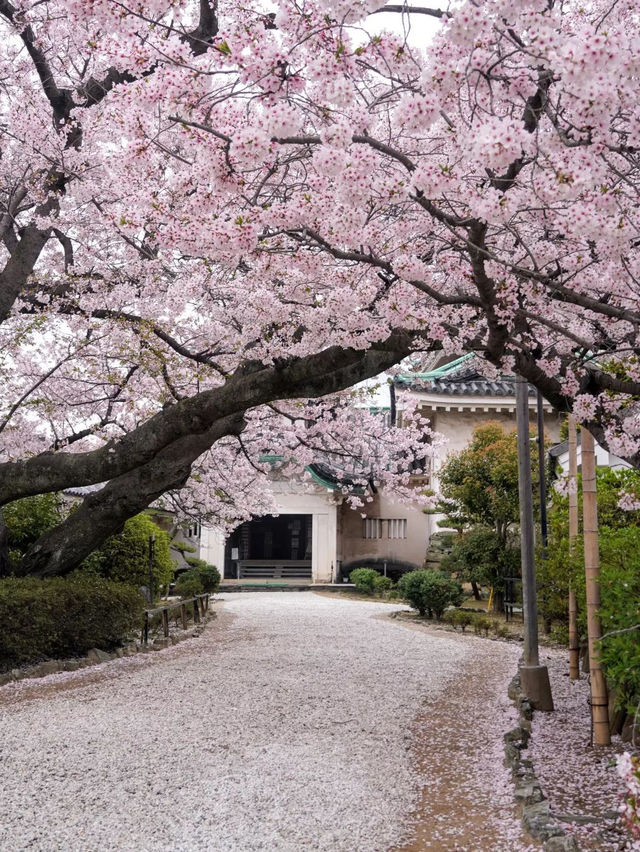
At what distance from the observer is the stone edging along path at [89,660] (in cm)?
823

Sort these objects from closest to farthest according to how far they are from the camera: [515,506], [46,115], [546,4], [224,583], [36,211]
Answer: [546,4]
[46,115]
[36,211]
[515,506]
[224,583]

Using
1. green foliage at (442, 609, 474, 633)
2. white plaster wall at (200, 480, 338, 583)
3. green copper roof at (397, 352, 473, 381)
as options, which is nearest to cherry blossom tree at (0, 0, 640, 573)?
green foliage at (442, 609, 474, 633)

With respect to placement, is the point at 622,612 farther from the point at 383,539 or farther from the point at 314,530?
the point at 383,539

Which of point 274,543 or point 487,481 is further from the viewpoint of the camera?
point 274,543

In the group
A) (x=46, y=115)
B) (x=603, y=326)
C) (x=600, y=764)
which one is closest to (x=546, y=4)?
(x=603, y=326)

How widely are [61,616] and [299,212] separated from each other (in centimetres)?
664

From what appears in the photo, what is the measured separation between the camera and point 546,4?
344 cm

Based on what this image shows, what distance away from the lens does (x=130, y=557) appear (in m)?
12.5

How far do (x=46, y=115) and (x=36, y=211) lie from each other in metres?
1.03

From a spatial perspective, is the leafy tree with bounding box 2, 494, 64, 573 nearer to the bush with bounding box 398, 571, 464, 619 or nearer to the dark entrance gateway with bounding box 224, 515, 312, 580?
the bush with bounding box 398, 571, 464, 619

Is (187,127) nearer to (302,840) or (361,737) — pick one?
(302,840)

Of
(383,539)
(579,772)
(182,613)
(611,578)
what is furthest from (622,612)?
(383,539)

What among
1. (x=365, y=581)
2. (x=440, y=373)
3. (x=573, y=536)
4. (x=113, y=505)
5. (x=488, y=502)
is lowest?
(x=365, y=581)

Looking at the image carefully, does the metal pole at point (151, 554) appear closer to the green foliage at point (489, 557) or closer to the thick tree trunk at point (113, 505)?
the thick tree trunk at point (113, 505)
